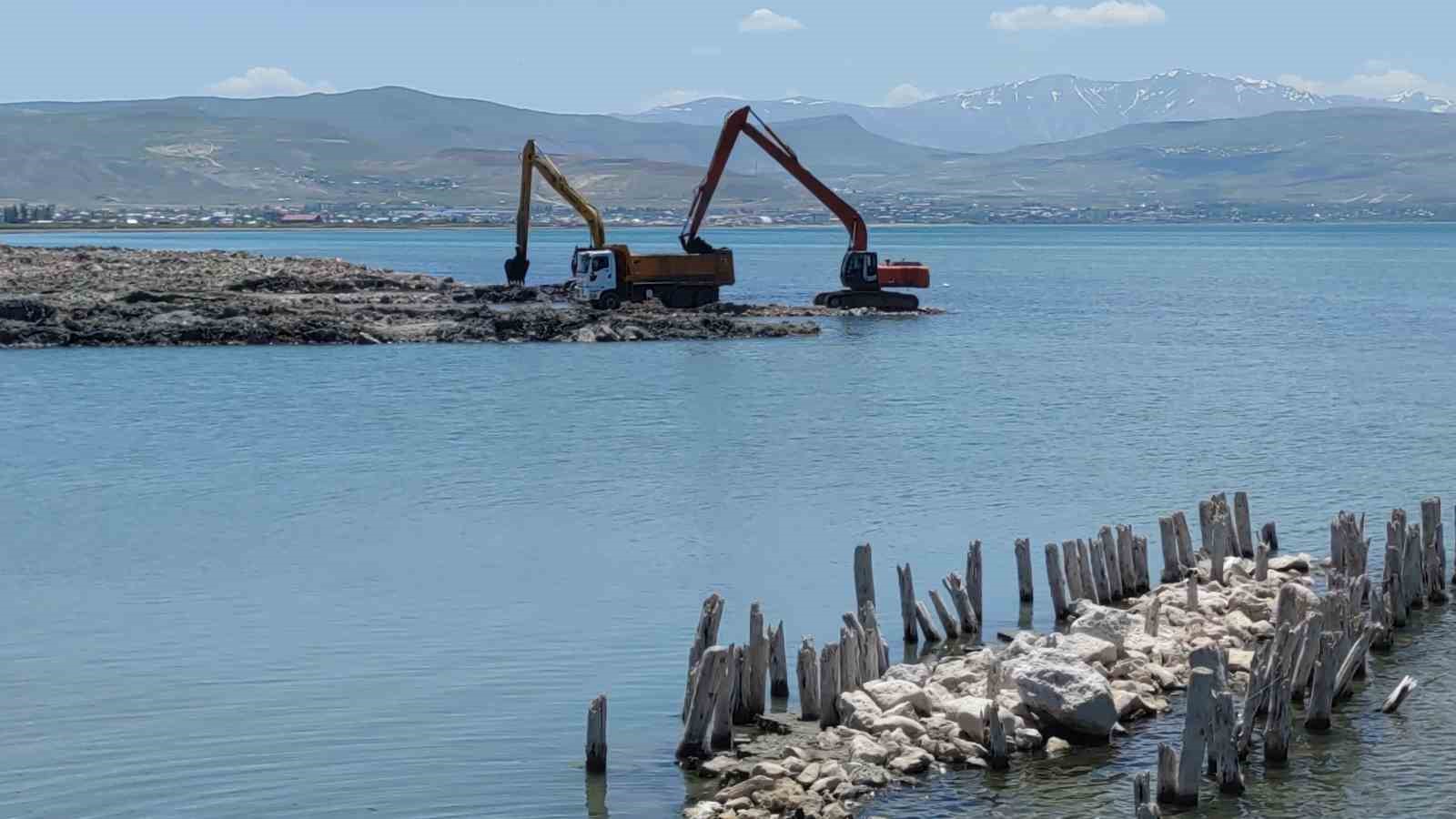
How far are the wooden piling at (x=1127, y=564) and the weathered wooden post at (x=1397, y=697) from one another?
15.7ft

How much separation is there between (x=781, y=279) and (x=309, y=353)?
62.5 meters

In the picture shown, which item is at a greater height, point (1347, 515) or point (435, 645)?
point (1347, 515)

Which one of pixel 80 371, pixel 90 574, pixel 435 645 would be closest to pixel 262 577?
pixel 90 574

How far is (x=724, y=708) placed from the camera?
17703 millimetres

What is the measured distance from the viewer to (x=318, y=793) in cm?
1722

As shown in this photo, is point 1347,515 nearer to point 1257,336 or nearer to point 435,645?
point 435,645

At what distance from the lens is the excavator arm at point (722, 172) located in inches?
2805

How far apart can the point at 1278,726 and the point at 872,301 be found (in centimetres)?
6007

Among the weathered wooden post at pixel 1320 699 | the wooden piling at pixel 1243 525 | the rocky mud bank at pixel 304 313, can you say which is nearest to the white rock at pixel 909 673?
the weathered wooden post at pixel 1320 699

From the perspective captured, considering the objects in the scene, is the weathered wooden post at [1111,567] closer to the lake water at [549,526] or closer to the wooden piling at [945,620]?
the lake water at [549,526]

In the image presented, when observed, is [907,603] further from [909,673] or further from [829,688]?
[829,688]

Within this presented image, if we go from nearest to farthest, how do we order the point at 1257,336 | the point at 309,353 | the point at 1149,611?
1. the point at 1149,611
2. the point at 309,353
3. the point at 1257,336

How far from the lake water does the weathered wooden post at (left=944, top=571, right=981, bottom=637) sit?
0.91 metres

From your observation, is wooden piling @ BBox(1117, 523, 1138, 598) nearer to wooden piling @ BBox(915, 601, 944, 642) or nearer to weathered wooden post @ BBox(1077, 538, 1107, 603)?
weathered wooden post @ BBox(1077, 538, 1107, 603)
